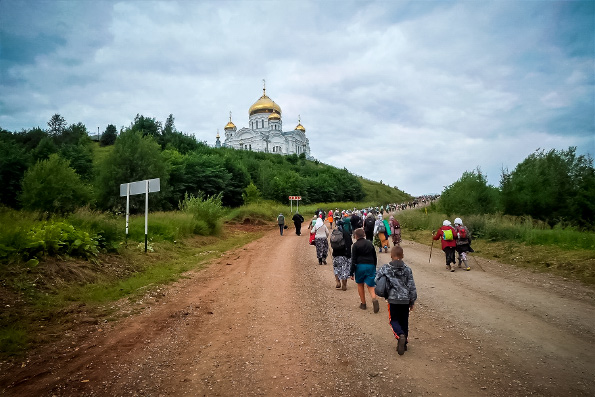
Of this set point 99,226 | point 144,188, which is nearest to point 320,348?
point 99,226

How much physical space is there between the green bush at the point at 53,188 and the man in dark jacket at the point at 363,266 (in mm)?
28140

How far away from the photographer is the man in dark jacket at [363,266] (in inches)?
297

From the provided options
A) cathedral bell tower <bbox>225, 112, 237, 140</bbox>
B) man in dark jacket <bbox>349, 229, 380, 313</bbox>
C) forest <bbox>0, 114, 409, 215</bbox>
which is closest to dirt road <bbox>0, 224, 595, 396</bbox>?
man in dark jacket <bbox>349, 229, 380, 313</bbox>

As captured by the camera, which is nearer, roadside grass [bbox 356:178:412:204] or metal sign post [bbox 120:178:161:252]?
metal sign post [bbox 120:178:161:252]

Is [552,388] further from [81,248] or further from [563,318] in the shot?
[81,248]

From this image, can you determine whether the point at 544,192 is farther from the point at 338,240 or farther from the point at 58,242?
the point at 58,242

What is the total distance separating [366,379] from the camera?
4336 mm

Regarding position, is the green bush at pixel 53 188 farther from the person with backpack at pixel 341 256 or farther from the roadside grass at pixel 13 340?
the person with backpack at pixel 341 256

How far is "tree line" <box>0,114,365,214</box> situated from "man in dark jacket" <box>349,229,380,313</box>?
1078cm

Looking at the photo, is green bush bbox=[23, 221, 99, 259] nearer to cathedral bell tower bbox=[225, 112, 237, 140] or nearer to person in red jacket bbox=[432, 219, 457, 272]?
person in red jacket bbox=[432, 219, 457, 272]

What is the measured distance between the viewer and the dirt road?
4.19 metres

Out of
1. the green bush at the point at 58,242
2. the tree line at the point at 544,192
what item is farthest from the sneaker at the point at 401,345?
the tree line at the point at 544,192

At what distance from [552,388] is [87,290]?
9.16 meters

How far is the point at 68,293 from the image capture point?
775 cm
